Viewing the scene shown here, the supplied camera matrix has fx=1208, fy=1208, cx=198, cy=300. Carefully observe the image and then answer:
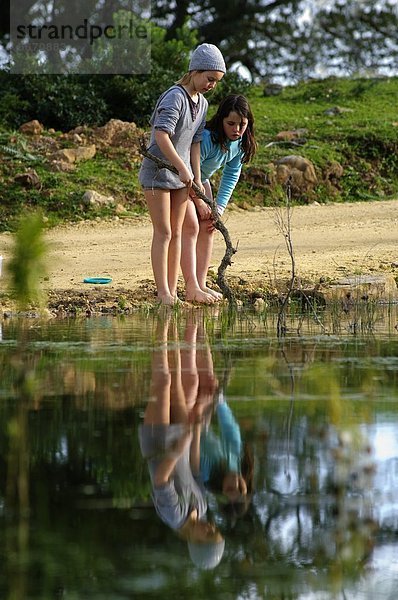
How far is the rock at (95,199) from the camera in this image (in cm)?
1518

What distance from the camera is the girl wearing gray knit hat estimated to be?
8094 mm

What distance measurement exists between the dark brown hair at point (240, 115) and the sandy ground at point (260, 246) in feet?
4.99

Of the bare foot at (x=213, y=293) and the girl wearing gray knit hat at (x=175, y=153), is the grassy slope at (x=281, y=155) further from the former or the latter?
the girl wearing gray knit hat at (x=175, y=153)

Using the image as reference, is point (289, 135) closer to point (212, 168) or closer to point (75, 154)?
point (75, 154)

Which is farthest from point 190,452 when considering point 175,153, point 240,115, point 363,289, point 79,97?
point 79,97

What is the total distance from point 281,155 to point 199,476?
14224 millimetres

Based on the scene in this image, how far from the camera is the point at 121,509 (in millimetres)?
3197

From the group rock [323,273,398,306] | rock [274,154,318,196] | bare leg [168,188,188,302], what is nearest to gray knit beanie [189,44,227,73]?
bare leg [168,188,188,302]

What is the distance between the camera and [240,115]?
8500 mm

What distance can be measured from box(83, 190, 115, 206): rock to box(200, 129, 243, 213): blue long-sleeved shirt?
6.26m

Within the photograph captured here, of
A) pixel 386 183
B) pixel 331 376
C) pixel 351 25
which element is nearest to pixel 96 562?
pixel 331 376

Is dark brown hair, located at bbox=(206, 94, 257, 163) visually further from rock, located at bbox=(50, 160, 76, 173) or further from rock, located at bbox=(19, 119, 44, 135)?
rock, located at bbox=(19, 119, 44, 135)

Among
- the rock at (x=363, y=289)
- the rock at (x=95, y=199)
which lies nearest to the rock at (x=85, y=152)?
the rock at (x=95, y=199)

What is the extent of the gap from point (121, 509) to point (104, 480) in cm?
29
